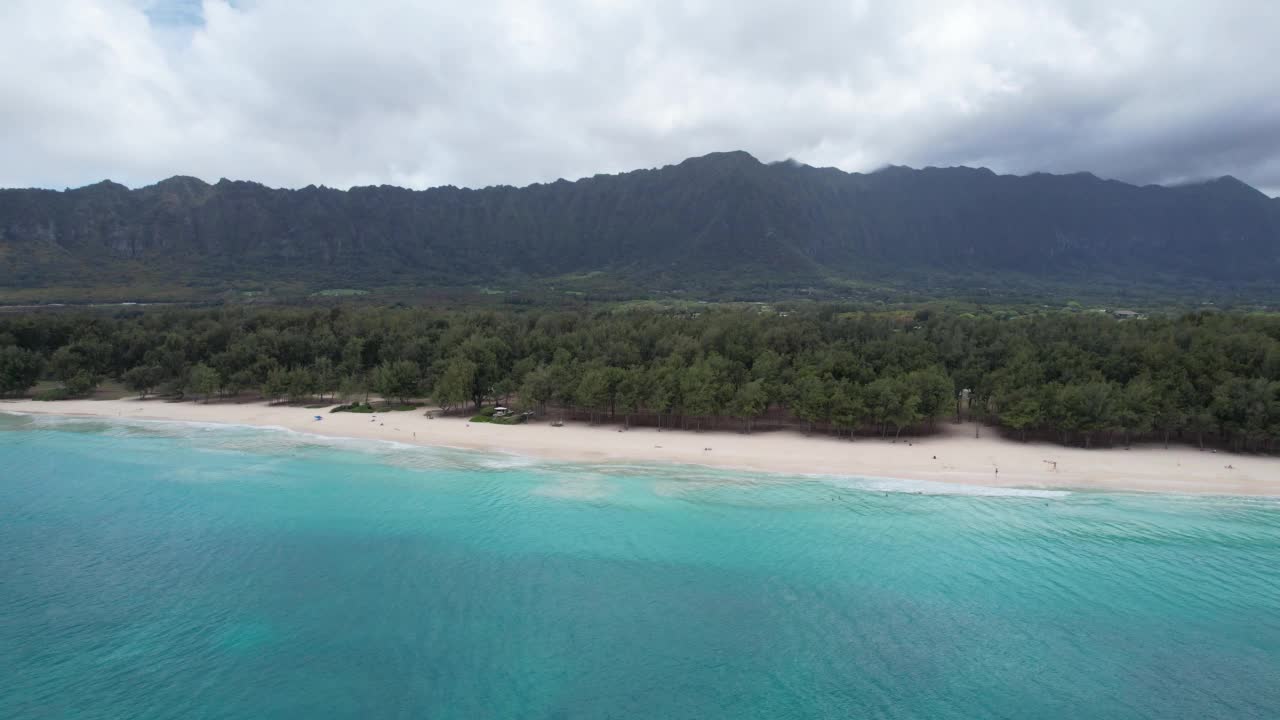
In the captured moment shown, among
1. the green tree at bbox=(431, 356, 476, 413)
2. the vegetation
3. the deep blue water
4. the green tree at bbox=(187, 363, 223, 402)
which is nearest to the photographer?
the deep blue water

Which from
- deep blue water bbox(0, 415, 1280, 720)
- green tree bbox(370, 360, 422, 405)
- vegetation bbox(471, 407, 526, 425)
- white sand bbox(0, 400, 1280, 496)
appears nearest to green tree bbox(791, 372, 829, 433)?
white sand bbox(0, 400, 1280, 496)

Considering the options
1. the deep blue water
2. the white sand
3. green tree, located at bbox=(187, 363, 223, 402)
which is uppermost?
green tree, located at bbox=(187, 363, 223, 402)

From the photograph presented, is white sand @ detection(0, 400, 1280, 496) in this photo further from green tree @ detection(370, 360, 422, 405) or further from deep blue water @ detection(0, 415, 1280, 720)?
green tree @ detection(370, 360, 422, 405)

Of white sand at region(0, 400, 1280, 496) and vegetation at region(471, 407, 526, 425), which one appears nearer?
white sand at region(0, 400, 1280, 496)

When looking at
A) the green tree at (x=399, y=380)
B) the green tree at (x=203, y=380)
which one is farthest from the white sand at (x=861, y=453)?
the green tree at (x=203, y=380)

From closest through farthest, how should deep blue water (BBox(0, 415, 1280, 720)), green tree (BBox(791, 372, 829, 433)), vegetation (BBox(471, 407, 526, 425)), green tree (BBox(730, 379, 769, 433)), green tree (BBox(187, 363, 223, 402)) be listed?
deep blue water (BBox(0, 415, 1280, 720)) < green tree (BBox(791, 372, 829, 433)) < green tree (BBox(730, 379, 769, 433)) < vegetation (BBox(471, 407, 526, 425)) < green tree (BBox(187, 363, 223, 402))

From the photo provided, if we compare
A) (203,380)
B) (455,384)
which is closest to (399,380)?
(455,384)

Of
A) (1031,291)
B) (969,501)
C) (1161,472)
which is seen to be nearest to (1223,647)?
(969,501)

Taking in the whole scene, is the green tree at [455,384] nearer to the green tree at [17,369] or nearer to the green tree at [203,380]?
the green tree at [203,380]

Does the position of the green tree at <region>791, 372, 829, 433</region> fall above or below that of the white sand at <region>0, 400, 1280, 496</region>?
above
